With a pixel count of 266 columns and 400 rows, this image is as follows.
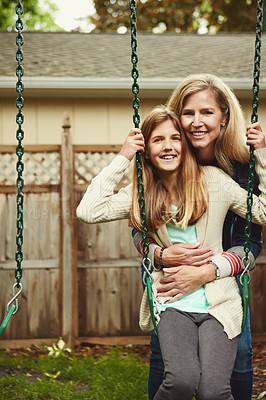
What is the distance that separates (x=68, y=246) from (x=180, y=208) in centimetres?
309

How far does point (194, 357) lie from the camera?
2.32m

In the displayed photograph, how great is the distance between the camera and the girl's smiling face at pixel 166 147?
8.68 ft

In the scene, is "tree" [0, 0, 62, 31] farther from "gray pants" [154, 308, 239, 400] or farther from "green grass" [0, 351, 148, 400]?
"gray pants" [154, 308, 239, 400]

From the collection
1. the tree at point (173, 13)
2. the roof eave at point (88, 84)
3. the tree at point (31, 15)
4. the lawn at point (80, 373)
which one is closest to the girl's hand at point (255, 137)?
the lawn at point (80, 373)

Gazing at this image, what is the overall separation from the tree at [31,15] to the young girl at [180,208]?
16.3 metres

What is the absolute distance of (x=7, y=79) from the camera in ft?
19.4

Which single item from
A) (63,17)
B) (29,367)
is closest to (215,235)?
(29,367)

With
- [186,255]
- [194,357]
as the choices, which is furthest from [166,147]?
[194,357]

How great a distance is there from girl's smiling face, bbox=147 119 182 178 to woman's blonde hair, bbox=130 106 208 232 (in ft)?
0.09

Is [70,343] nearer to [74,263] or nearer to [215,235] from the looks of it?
[74,263]

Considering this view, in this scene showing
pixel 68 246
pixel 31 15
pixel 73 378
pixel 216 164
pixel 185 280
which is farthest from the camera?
pixel 31 15

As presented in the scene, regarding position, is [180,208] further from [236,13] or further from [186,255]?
[236,13]

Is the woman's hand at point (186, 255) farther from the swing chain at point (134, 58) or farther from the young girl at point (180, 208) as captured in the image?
the swing chain at point (134, 58)

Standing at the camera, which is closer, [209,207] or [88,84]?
[209,207]
